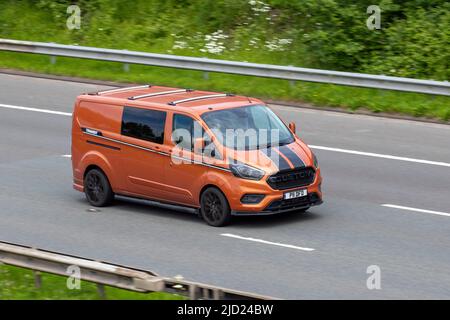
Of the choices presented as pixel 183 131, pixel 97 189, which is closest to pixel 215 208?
pixel 183 131

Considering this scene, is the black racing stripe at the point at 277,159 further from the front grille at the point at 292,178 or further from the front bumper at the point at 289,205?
the front bumper at the point at 289,205

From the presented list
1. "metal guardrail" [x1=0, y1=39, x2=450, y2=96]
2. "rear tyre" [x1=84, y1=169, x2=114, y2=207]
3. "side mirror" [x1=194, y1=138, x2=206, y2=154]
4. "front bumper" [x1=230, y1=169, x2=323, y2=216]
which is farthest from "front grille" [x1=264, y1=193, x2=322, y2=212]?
"metal guardrail" [x1=0, y1=39, x2=450, y2=96]

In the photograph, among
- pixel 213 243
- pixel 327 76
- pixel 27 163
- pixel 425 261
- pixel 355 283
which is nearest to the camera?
pixel 355 283

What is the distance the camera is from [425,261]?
1384cm

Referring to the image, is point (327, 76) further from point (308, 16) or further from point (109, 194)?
point (109, 194)

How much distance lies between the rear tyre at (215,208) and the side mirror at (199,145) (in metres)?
0.61

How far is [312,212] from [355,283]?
3771 mm

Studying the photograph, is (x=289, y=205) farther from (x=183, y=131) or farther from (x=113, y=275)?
(x=113, y=275)

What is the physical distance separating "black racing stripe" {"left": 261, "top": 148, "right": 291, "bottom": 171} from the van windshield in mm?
180

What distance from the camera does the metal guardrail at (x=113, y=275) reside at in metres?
10.9

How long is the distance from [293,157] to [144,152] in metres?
2.38

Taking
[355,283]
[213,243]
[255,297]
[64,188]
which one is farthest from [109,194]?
[255,297]

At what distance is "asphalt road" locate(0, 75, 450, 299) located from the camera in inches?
525
